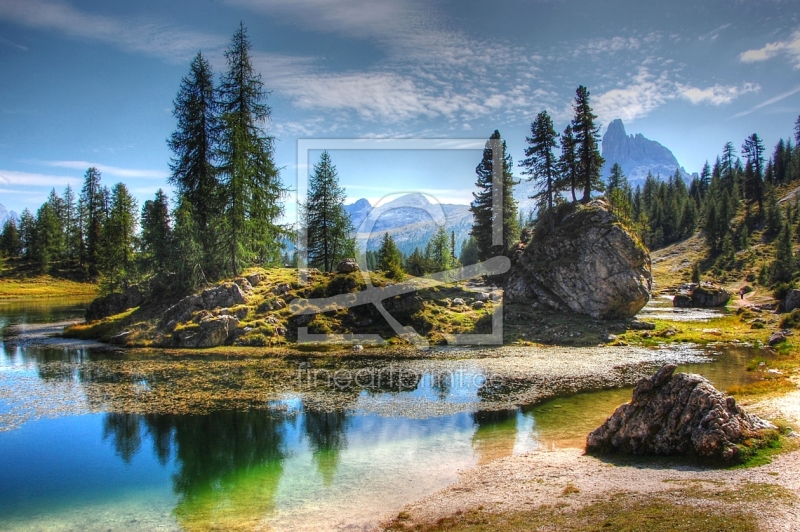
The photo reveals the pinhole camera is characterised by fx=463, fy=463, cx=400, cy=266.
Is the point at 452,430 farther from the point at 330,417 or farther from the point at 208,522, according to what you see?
the point at 208,522

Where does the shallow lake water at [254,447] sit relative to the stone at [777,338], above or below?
below

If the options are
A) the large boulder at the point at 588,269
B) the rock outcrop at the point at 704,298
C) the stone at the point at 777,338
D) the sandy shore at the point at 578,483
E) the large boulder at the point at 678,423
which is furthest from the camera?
the rock outcrop at the point at 704,298

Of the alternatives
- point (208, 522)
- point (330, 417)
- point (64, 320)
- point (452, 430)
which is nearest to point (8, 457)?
point (208, 522)

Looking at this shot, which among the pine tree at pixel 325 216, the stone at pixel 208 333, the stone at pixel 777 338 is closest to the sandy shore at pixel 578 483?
the stone at pixel 777 338

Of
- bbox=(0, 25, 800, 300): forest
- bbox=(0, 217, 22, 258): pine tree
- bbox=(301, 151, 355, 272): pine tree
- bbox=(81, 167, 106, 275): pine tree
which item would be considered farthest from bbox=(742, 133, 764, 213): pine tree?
bbox=(0, 217, 22, 258): pine tree

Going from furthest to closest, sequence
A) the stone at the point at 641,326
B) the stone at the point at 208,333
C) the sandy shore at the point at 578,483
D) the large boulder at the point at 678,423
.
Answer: the stone at the point at 641,326, the stone at the point at 208,333, the large boulder at the point at 678,423, the sandy shore at the point at 578,483

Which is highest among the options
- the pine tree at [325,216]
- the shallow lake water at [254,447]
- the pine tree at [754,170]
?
the pine tree at [754,170]

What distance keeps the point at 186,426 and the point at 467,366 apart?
20263 mm

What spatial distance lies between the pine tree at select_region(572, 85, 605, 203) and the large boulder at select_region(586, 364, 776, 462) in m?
47.5

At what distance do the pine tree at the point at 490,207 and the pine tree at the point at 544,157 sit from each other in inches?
197

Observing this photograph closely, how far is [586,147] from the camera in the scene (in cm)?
6234

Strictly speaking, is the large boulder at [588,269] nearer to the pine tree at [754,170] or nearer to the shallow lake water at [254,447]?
the shallow lake water at [254,447]

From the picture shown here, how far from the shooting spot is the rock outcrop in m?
71.5

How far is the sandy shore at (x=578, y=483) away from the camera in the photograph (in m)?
14.1
